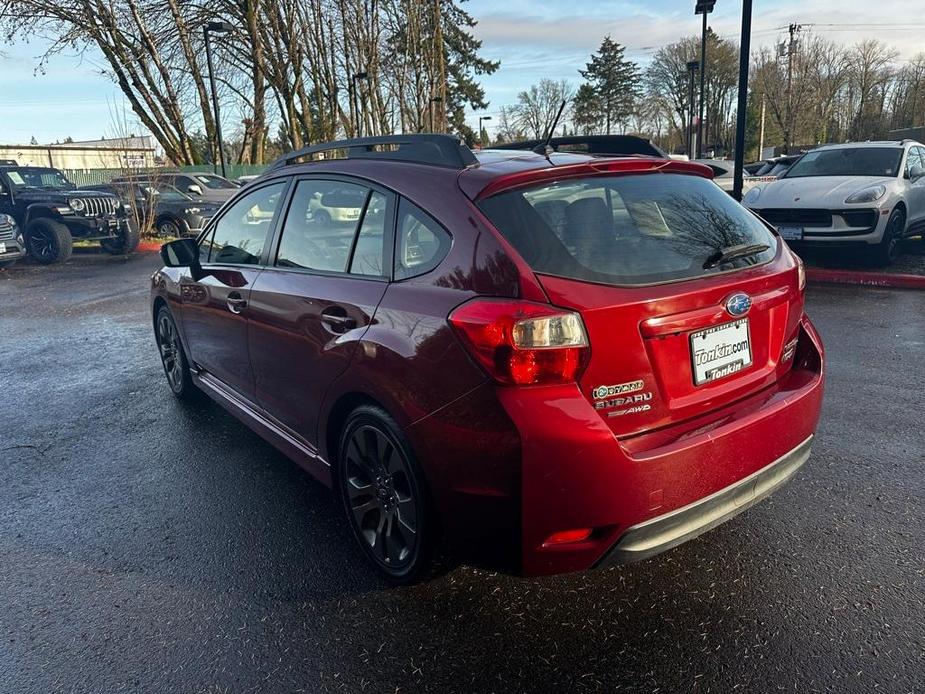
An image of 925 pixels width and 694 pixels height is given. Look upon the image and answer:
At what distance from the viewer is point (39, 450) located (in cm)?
426

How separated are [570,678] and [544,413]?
884 mm

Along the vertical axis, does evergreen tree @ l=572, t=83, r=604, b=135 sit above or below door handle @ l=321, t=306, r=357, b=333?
above

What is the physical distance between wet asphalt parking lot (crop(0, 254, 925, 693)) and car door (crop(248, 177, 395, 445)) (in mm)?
654

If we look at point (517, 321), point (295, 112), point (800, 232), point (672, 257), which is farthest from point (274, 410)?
A: point (295, 112)

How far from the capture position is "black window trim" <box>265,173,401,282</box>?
2.62 meters

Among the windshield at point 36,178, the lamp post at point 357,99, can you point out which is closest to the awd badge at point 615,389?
the windshield at point 36,178

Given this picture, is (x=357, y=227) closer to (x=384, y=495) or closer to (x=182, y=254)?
(x=384, y=495)

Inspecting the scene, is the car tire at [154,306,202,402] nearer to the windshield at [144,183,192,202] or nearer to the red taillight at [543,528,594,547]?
the red taillight at [543,528,594,547]

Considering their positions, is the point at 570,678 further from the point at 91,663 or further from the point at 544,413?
the point at 91,663

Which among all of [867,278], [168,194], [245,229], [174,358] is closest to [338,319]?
[245,229]

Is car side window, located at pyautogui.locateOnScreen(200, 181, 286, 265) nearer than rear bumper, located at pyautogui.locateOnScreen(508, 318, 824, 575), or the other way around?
rear bumper, located at pyautogui.locateOnScreen(508, 318, 824, 575)

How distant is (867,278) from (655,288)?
25.0 ft

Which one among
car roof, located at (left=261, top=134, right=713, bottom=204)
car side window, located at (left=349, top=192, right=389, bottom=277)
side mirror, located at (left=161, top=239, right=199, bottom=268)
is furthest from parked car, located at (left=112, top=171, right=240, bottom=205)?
car side window, located at (left=349, top=192, right=389, bottom=277)

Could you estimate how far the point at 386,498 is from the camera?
2.68m
